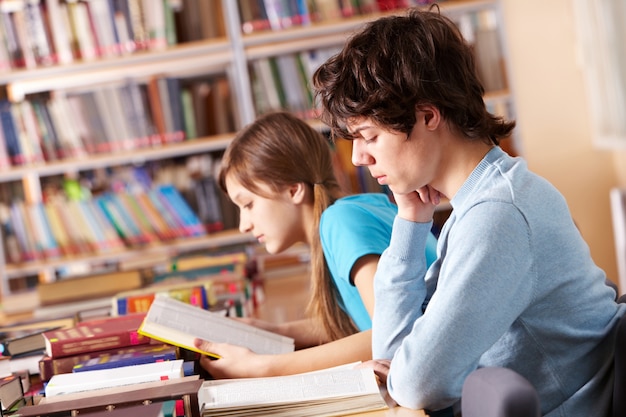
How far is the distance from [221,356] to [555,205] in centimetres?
65

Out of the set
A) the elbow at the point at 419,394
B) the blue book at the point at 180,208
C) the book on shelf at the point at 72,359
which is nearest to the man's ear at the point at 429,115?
the elbow at the point at 419,394

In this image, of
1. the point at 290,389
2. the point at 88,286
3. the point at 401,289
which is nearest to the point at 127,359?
the point at 290,389

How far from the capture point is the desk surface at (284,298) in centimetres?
232

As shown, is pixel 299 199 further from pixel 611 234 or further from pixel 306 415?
pixel 611 234

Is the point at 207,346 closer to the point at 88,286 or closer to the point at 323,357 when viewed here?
the point at 323,357

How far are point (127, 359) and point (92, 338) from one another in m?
0.13

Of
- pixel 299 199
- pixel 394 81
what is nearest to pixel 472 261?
pixel 394 81

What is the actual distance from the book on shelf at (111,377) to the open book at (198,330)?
15 centimetres

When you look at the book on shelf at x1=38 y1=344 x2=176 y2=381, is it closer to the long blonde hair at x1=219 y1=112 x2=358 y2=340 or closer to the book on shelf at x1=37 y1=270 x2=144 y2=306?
the long blonde hair at x1=219 y1=112 x2=358 y2=340

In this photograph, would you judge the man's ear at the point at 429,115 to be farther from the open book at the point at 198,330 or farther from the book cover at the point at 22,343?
the book cover at the point at 22,343

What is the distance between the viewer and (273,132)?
200 cm

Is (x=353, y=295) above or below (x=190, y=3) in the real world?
below

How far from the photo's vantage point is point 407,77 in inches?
50.2

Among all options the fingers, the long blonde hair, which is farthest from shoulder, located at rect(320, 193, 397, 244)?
the fingers
